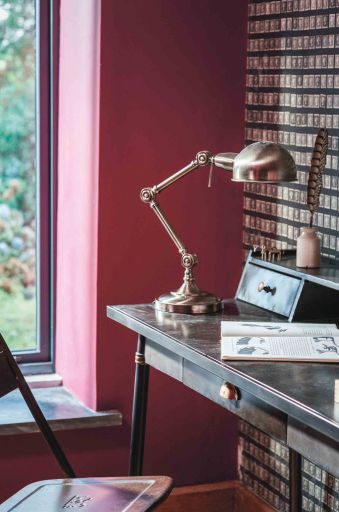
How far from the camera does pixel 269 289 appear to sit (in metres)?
3.17

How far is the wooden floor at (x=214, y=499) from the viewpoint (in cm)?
384

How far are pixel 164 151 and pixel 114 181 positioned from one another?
0.22 meters

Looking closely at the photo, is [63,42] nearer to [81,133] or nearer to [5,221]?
[81,133]

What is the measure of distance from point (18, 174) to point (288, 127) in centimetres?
104

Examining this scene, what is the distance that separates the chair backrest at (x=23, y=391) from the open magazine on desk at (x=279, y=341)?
559 millimetres

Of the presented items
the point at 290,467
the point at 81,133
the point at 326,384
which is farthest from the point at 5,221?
the point at 326,384

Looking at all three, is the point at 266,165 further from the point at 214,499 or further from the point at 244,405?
the point at 214,499

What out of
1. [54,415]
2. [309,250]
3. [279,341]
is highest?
[309,250]

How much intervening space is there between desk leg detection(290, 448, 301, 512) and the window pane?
3.83 ft

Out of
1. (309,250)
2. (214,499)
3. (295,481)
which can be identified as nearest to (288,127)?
(309,250)

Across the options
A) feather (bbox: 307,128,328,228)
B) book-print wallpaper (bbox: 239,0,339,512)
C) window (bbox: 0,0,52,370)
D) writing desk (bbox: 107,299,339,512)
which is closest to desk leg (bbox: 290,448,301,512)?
writing desk (bbox: 107,299,339,512)

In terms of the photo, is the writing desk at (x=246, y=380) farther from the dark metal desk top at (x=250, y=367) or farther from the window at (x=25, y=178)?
the window at (x=25, y=178)

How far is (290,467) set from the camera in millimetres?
3348

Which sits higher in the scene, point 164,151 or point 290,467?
point 164,151
